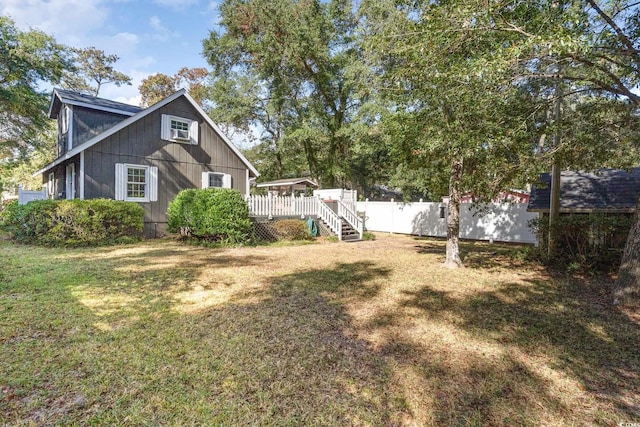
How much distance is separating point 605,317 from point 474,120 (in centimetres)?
360

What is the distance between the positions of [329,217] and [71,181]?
32.7 feet

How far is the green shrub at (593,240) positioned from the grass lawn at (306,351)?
144 centimetres

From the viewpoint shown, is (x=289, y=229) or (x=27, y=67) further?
(x=27, y=67)

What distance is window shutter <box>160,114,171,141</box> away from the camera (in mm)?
12668

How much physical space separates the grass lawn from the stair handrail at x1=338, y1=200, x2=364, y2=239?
25.9ft

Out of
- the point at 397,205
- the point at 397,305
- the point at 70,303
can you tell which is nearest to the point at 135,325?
the point at 70,303

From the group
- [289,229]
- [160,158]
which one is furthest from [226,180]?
[289,229]

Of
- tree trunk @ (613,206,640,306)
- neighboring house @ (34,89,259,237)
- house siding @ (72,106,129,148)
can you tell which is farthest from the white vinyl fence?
house siding @ (72,106,129,148)

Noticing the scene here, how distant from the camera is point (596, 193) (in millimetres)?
9438

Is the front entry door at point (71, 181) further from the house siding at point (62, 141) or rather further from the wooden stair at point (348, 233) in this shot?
the wooden stair at point (348, 233)

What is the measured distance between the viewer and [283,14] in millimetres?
19781

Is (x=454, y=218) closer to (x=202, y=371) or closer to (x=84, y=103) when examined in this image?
(x=202, y=371)

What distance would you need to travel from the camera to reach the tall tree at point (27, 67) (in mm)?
14961

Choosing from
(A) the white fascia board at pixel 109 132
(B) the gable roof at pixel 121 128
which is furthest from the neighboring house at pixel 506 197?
(A) the white fascia board at pixel 109 132
